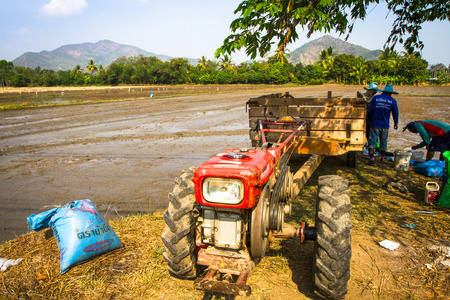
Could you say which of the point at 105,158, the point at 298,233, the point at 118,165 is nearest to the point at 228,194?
the point at 298,233

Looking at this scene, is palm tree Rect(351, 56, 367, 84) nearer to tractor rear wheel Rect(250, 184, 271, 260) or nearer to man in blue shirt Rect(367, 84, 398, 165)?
man in blue shirt Rect(367, 84, 398, 165)

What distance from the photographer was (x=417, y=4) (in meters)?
5.26

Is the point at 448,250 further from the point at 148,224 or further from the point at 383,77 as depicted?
the point at 383,77

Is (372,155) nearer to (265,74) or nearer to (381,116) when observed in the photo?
(381,116)

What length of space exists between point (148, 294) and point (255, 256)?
1.18m

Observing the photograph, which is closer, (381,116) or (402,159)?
(402,159)

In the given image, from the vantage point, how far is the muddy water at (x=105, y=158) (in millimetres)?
6004

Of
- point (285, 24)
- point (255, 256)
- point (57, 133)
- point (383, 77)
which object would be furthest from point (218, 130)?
point (383, 77)

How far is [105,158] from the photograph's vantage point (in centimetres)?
911

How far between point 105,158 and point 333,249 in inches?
299

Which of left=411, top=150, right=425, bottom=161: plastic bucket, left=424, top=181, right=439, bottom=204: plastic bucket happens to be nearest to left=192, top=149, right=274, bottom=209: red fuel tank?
left=424, top=181, right=439, bottom=204: plastic bucket

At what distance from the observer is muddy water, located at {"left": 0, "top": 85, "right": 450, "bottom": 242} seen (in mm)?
6004

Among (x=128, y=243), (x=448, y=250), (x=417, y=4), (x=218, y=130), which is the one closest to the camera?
(x=448, y=250)

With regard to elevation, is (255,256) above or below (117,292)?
above
